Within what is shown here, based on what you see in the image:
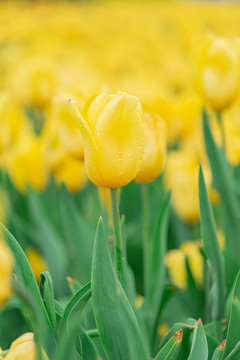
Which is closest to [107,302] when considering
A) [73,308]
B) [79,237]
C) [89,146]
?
[73,308]

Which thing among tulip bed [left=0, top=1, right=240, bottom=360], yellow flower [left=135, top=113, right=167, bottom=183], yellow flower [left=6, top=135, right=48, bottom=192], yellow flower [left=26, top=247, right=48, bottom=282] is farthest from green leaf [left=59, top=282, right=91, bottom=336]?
yellow flower [left=6, top=135, right=48, bottom=192]

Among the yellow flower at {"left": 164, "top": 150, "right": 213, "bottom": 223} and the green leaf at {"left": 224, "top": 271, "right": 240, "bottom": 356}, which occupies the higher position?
the yellow flower at {"left": 164, "top": 150, "right": 213, "bottom": 223}

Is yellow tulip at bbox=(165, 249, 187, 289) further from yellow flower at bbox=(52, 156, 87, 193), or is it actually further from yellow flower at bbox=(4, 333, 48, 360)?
yellow flower at bbox=(4, 333, 48, 360)

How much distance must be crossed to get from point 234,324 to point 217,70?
1.70ft

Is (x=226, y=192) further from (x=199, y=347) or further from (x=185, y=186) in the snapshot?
(x=199, y=347)

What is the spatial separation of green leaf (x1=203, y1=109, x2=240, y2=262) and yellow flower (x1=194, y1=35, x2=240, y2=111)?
7 centimetres

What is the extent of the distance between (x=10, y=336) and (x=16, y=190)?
1.45 feet

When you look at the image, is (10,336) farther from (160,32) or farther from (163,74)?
(160,32)

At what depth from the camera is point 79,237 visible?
0.89 m

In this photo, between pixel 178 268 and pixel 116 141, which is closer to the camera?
pixel 116 141

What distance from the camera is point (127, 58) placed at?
3420 millimetres

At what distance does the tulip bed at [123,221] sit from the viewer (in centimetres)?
48

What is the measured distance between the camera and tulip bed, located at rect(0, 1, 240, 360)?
479 millimetres

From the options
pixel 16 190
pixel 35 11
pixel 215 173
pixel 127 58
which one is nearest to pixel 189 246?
pixel 215 173
